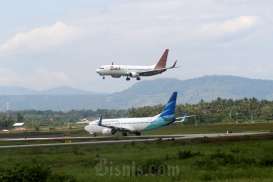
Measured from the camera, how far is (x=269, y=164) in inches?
1511

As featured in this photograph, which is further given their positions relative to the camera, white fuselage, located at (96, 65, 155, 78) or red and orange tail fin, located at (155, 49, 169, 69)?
red and orange tail fin, located at (155, 49, 169, 69)

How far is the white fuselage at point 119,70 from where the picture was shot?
384ft

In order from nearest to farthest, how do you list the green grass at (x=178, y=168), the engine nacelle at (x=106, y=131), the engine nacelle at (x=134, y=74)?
the green grass at (x=178, y=168)
the engine nacelle at (x=106, y=131)
the engine nacelle at (x=134, y=74)

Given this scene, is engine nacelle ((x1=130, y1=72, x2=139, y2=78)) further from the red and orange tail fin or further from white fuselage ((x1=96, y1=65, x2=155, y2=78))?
the red and orange tail fin

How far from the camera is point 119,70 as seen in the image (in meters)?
119

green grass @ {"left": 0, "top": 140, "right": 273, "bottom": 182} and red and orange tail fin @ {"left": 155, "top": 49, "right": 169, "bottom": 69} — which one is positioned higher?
red and orange tail fin @ {"left": 155, "top": 49, "right": 169, "bottom": 69}

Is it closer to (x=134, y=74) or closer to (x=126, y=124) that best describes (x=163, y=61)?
(x=134, y=74)

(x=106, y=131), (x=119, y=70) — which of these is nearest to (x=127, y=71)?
(x=119, y=70)

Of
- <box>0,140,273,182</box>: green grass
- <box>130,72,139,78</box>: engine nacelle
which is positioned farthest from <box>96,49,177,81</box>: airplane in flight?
→ <box>0,140,273,182</box>: green grass

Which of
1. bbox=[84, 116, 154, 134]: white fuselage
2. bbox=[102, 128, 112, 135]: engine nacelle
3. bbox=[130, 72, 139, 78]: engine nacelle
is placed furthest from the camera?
bbox=[130, 72, 139, 78]: engine nacelle

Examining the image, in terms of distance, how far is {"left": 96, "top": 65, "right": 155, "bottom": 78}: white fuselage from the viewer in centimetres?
11719
